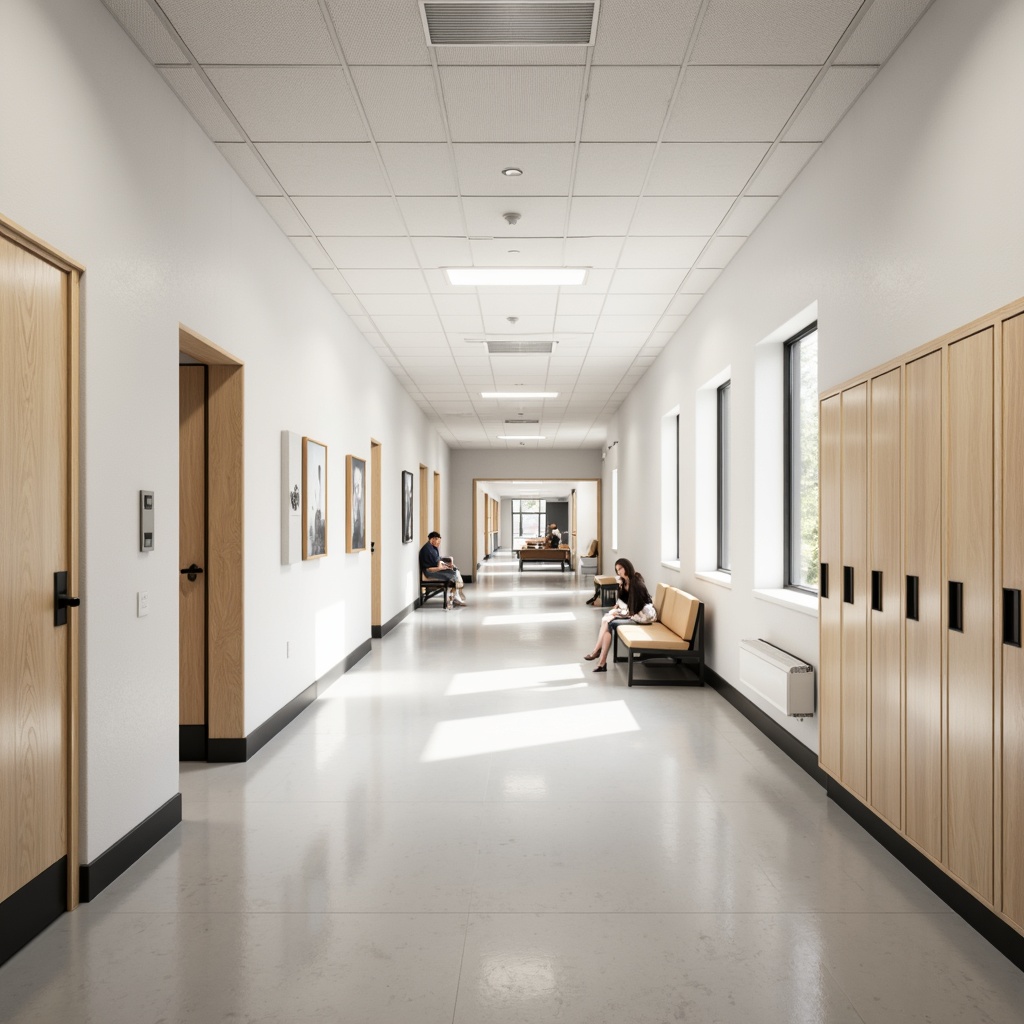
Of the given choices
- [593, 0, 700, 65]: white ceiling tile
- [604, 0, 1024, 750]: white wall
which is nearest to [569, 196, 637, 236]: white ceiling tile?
[604, 0, 1024, 750]: white wall

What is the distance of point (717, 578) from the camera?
7.17m

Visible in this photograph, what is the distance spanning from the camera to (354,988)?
247 cm

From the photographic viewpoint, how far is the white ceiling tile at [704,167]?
445 cm

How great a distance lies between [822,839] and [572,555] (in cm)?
2385

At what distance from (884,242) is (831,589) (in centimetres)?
168

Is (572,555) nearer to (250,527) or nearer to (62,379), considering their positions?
(250,527)

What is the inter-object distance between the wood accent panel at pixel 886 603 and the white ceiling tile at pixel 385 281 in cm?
417

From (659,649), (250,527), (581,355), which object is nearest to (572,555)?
(581,355)

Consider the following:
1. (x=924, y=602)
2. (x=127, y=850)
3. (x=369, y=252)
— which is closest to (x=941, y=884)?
(x=924, y=602)

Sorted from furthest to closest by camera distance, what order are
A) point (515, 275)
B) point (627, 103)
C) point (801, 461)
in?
point (515, 275) → point (801, 461) → point (627, 103)

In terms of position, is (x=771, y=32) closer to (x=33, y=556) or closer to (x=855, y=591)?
(x=855, y=591)

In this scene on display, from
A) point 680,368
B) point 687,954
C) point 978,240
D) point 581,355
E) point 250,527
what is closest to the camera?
point 687,954

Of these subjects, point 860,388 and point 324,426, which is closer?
point 860,388

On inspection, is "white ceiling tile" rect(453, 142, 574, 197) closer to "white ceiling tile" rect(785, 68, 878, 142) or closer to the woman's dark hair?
"white ceiling tile" rect(785, 68, 878, 142)
